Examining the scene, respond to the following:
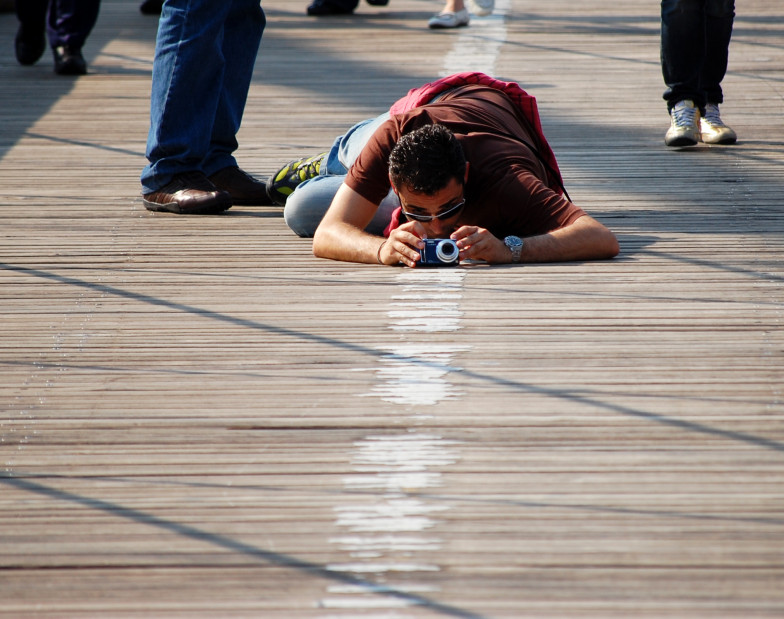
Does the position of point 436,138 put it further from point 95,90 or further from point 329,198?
point 95,90

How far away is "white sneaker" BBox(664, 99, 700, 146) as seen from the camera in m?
4.32

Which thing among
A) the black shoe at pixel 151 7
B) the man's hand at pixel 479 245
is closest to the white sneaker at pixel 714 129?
the man's hand at pixel 479 245

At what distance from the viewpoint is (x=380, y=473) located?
193 centimetres

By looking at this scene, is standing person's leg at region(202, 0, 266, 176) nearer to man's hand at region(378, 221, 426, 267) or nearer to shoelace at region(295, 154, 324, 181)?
shoelace at region(295, 154, 324, 181)

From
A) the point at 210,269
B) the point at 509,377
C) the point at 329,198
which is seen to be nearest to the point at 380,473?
the point at 509,377

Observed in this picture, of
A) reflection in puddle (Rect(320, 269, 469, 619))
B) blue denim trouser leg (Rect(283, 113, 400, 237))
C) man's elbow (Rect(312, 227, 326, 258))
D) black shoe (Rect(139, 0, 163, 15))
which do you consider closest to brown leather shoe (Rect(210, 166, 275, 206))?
blue denim trouser leg (Rect(283, 113, 400, 237))

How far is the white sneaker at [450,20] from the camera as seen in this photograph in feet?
23.2

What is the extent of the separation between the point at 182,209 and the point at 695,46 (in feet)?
7.20

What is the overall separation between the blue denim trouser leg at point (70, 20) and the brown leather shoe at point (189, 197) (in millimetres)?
2831

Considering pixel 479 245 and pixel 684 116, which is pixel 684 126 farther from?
pixel 479 245

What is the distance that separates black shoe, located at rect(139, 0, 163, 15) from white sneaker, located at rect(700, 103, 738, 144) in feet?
16.0

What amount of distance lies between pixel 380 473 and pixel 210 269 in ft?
4.46

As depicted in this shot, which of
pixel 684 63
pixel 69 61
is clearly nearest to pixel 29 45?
pixel 69 61

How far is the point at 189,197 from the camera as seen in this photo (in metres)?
3.72
